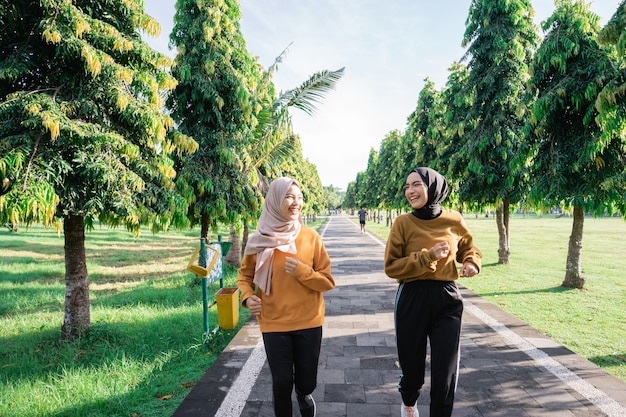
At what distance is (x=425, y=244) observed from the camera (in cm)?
270

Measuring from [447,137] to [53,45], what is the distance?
12.4 m

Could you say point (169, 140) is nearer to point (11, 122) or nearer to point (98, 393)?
point (11, 122)

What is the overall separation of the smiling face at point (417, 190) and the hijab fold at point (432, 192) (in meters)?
0.03

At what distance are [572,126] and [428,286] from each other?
7838 mm

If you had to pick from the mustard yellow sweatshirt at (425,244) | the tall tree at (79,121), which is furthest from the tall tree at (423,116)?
the mustard yellow sweatshirt at (425,244)

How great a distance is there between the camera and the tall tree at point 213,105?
8.23 meters

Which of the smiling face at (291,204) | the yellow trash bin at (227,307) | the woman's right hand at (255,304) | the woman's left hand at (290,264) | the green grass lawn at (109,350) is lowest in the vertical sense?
the green grass lawn at (109,350)

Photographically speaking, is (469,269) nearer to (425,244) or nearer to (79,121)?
(425,244)

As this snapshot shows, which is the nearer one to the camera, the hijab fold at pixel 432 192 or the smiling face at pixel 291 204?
the smiling face at pixel 291 204

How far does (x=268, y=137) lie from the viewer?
909cm

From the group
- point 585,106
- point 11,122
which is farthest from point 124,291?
point 585,106

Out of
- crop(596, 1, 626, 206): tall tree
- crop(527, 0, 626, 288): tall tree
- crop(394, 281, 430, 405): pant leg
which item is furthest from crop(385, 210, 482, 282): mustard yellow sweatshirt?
crop(527, 0, 626, 288): tall tree

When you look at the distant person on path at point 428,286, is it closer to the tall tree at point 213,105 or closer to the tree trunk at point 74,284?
the tree trunk at point 74,284

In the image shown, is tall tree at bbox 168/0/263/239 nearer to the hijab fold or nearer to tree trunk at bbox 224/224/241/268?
tree trunk at bbox 224/224/241/268
